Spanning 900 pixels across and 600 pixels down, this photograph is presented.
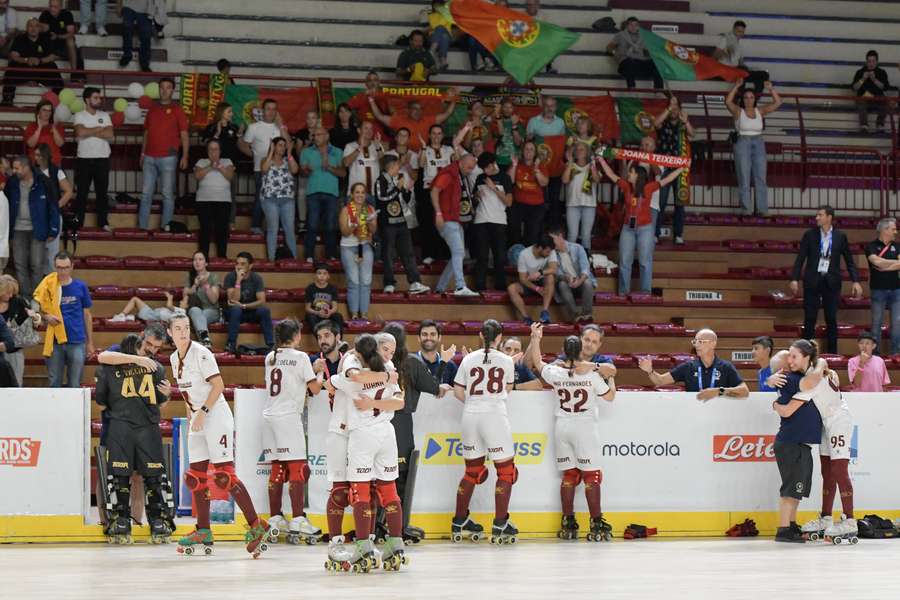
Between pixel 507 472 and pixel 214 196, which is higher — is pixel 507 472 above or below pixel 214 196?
below

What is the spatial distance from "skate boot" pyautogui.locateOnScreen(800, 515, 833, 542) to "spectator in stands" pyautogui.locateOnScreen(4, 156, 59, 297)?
9.82 metres

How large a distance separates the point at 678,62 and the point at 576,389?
10.9m

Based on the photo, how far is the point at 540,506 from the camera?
14047 mm

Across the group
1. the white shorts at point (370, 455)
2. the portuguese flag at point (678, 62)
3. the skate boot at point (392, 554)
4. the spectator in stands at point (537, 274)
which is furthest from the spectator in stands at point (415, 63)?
the skate boot at point (392, 554)

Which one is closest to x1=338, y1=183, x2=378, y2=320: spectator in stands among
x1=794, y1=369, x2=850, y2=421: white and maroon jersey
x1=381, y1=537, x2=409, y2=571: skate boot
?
x1=794, y1=369, x2=850, y2=421: white and maroon jersey

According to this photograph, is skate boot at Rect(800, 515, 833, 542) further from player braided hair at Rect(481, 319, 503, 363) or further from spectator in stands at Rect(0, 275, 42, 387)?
spectator in stands at Rect(0, 275, 42, 387)

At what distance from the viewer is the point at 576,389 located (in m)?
13.7

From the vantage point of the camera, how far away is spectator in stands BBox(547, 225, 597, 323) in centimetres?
1911

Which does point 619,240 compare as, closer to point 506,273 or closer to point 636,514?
point 506,273

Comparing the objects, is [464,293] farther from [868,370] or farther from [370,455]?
[370,455]

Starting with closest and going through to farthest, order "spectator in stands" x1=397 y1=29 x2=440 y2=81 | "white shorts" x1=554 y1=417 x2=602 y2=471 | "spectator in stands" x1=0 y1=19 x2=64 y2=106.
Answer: "white shorts" x1=554 y1=417 x2=602 y2=471 → "spectator in stands" x1=0 y1=19 x2=64 y2=106 → "spectator in stands" x1=397 y1=29 x2=440 y2=81

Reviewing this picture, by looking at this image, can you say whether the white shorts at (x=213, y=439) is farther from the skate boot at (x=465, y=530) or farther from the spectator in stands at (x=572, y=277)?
the spectator in stands at (x=572, y=277)

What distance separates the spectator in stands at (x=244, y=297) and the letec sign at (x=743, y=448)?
20.1ft

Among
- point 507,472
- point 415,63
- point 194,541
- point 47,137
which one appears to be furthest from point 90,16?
point 194,541
